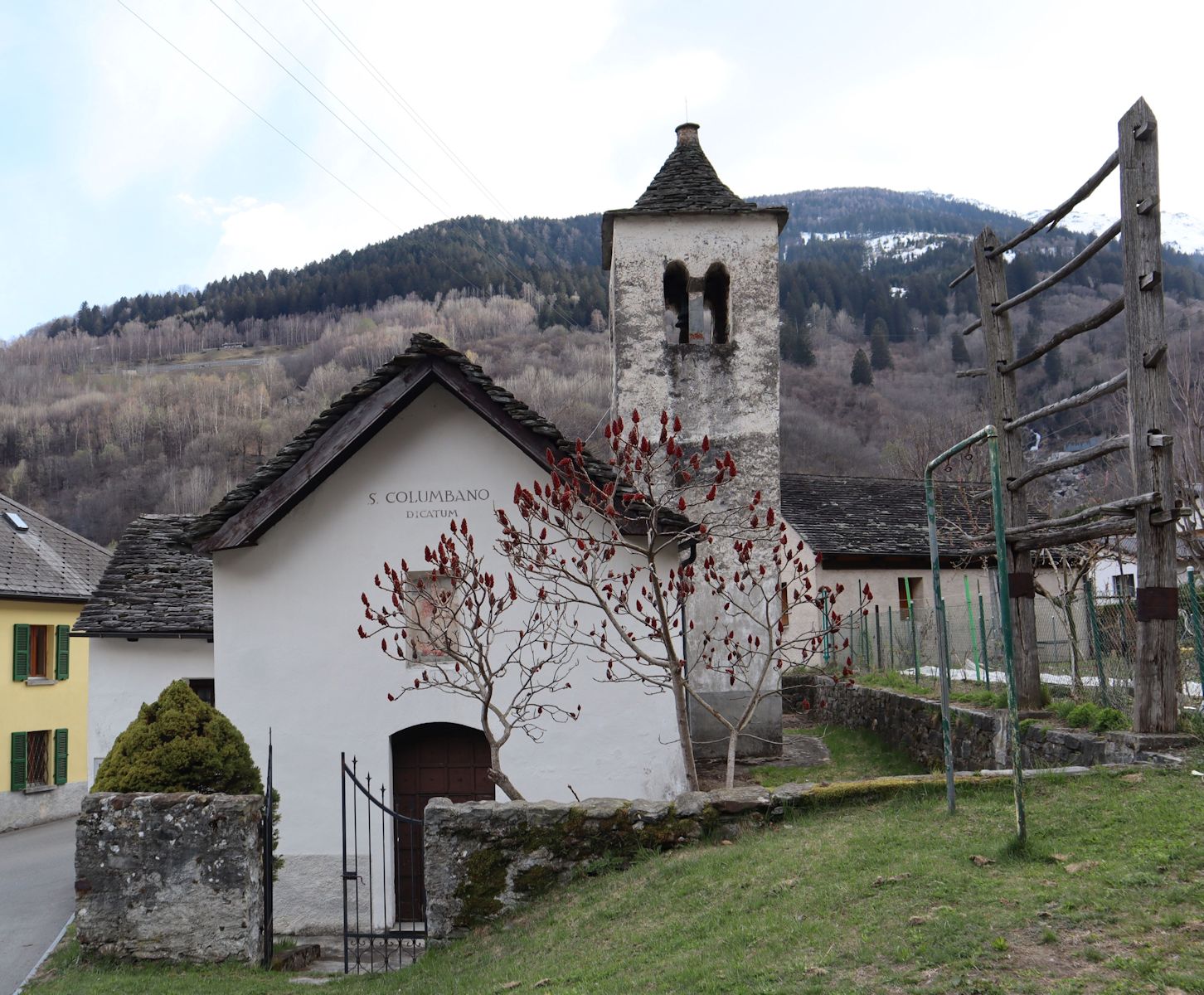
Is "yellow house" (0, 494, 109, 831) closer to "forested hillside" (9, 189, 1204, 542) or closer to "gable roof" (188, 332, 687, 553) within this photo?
"gable roof" (188, 332, 687, 553)

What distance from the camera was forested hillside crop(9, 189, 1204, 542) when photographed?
5456 centimetres

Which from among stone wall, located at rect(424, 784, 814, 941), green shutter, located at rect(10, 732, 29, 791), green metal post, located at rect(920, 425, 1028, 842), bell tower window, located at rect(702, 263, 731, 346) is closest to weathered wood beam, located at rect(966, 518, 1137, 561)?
green metal post, located at rect(920, 425, 1028, 842)

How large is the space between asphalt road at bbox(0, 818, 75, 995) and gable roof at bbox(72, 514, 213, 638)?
3.96 metres

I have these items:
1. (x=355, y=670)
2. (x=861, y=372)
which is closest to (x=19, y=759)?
(x=355, y=670)

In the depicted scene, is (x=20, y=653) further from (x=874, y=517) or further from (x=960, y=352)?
(x=960, y=352)

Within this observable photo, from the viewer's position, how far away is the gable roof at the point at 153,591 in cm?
1673

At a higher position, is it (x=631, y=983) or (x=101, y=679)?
(x=101, y=679)

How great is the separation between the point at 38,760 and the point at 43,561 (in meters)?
5.29

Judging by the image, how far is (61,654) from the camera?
2692 cm

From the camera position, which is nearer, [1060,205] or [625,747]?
[1060,205]

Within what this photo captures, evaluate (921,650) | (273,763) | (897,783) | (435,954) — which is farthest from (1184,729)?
(921,650)

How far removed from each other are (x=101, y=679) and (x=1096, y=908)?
15.9 m

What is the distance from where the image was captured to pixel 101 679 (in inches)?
671

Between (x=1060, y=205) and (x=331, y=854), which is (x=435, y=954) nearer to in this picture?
(x=331, y=854)
